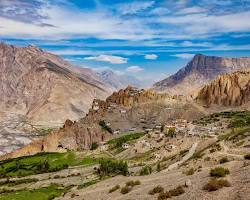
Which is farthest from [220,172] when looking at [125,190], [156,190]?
[125,190]

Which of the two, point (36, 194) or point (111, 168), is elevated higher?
point (111, 168)

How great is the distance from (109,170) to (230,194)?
109 meters

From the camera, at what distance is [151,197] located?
37.0 metres

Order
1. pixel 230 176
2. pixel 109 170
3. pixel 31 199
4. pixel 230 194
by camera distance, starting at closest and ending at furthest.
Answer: pixel 230 194
pixel 230 176
pixel 31 199
pixel 109 170

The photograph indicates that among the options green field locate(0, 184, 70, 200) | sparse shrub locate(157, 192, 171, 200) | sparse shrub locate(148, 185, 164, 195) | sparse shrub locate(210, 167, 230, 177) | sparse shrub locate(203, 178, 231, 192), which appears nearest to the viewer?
sparse shrub locate(203, 178, 231, 192)

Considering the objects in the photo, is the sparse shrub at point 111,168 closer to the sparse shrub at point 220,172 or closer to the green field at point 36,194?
the green field at point 36,194

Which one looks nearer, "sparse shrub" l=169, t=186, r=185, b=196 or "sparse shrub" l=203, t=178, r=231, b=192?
"sparse shrub" l=203, t=178, r=231, b=192

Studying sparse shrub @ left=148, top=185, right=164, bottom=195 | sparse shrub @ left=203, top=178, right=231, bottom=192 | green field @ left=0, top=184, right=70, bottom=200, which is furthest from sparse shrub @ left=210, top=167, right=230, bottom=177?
green field @ left=0, top=184, right=70, bottom=200

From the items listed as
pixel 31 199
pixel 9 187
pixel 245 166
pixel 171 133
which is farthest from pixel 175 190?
pixel 171 133

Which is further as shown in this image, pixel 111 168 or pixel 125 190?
pixel 111 168

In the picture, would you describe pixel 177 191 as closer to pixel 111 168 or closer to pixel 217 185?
pixel 217 185

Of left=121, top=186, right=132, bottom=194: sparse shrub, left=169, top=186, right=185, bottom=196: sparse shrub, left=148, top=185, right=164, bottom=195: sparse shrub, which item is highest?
left=169, top=186, right=185, bottom=196: sparse shrub

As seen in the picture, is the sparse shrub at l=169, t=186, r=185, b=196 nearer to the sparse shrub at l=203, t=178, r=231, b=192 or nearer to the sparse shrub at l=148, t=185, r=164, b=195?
the sparse shrub at l=203, t=178, r=231, b=192

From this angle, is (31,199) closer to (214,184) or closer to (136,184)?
(136,184)
